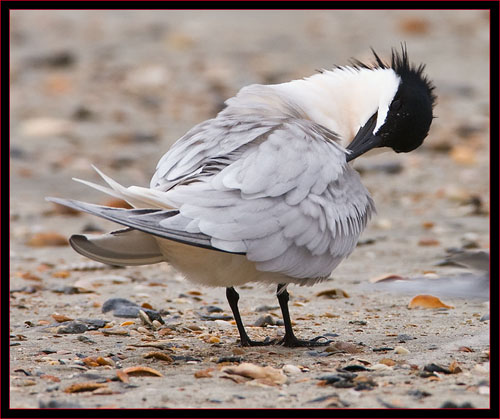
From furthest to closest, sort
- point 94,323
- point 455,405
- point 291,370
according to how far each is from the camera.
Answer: point 94,323 → point 291,370 → point 455,405

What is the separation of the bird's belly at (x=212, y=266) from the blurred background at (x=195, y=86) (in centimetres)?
262

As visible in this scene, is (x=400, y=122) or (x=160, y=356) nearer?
(x=160, y=356)

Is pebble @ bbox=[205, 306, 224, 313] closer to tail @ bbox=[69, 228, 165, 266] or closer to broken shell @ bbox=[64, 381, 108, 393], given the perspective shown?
tail @ bbox=[69, 228, 165, 266]

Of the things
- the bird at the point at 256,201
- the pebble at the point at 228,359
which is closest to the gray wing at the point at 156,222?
the bird at the point at 256,201

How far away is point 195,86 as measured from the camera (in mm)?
10258

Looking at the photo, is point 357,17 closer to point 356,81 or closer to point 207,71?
point 207,71

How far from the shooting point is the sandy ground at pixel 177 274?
130 inches

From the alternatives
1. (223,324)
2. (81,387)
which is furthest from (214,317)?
(81,387)

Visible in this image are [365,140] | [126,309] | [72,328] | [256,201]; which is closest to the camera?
[256,201]

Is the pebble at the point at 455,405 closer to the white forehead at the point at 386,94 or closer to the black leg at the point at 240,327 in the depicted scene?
the black leg at the point at 240,327

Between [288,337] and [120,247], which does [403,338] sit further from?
[120,247]

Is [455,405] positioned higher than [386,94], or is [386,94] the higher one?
[386,94]

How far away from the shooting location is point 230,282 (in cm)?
382

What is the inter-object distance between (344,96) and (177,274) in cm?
162
